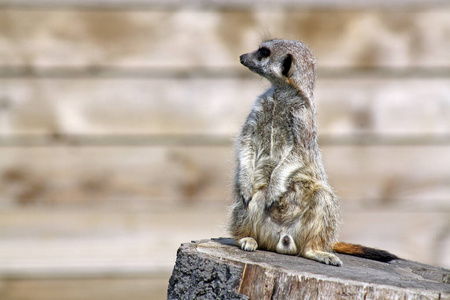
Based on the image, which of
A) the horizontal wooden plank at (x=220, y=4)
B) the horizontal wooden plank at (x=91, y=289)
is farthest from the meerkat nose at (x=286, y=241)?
the horizontal wooden plank at (x=220, y=4)

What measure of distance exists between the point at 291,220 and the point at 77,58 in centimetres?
186

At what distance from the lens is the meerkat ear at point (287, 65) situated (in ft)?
8.96

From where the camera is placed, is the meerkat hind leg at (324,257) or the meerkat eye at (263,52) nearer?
the meerkat hind leg at (324,257)

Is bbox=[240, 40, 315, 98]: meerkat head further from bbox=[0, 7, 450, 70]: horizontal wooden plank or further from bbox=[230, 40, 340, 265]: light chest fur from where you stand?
bbox=[0, 7, 450, 70]: horizontal wooden plank

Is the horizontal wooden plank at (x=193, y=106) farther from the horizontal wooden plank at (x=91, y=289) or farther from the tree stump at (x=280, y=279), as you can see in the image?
the tree stump at (x=280, y=279)

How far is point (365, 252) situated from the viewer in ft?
9.19

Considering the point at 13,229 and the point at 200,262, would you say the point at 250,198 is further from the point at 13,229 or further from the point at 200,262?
the point at 13,229

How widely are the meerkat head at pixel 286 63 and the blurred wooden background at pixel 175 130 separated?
1.10 metres

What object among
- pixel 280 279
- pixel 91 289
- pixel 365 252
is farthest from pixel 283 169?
pixel 91 289

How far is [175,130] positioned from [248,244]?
1483 mm

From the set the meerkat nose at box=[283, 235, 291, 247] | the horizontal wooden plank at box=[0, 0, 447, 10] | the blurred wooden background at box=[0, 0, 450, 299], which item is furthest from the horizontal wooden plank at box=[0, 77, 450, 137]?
the meerkat nose at box=[283, 235, 291, 247]

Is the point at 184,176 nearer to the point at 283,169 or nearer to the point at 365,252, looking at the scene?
the point at 283,169

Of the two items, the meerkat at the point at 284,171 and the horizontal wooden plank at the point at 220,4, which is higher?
the horizontal wooden plank at the point at 220,4

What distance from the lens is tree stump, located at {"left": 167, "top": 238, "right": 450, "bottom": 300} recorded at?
2.11 metres
